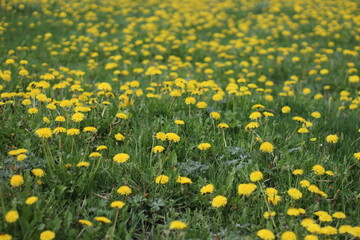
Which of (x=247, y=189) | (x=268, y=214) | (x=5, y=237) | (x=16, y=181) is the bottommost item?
(x=268, y=214)

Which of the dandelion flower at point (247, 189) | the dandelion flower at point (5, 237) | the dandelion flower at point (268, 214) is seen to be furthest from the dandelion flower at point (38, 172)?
the dandelion flower at point (268, 214)

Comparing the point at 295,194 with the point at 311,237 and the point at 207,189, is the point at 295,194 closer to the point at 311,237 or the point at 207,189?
the point at 311,237

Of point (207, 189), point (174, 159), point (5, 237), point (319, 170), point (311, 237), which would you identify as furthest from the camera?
point (174, 159)

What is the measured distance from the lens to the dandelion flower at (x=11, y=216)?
2061mm

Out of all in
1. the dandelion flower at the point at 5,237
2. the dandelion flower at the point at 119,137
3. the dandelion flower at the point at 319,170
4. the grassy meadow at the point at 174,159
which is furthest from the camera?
the dandelion flower at the point at 119,137

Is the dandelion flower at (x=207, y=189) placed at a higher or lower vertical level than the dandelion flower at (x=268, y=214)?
higher

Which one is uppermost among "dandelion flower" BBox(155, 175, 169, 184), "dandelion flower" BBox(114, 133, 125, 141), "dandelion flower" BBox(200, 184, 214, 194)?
"dandelion flower" BBox(114, 133, 125, 141)

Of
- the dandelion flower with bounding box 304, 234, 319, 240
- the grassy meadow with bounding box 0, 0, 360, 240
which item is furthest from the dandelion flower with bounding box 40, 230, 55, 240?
the dandelion flower with bounding box 304, 234, 319, 240

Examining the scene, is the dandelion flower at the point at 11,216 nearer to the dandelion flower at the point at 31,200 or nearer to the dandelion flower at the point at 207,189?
the dandelion flower at the point at 31,200

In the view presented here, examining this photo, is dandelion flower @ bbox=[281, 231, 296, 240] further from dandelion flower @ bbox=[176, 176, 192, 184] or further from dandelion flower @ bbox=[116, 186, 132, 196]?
dandelion flower @ bbox=[116, 186, 132, 196]

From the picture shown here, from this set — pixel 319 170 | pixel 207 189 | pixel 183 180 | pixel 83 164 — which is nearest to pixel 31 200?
pixel 83 164

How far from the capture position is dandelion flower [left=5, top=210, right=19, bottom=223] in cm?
206

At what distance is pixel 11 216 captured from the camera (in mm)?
2070

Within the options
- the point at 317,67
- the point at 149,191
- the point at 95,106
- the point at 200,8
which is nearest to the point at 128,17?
the point at 200,8
